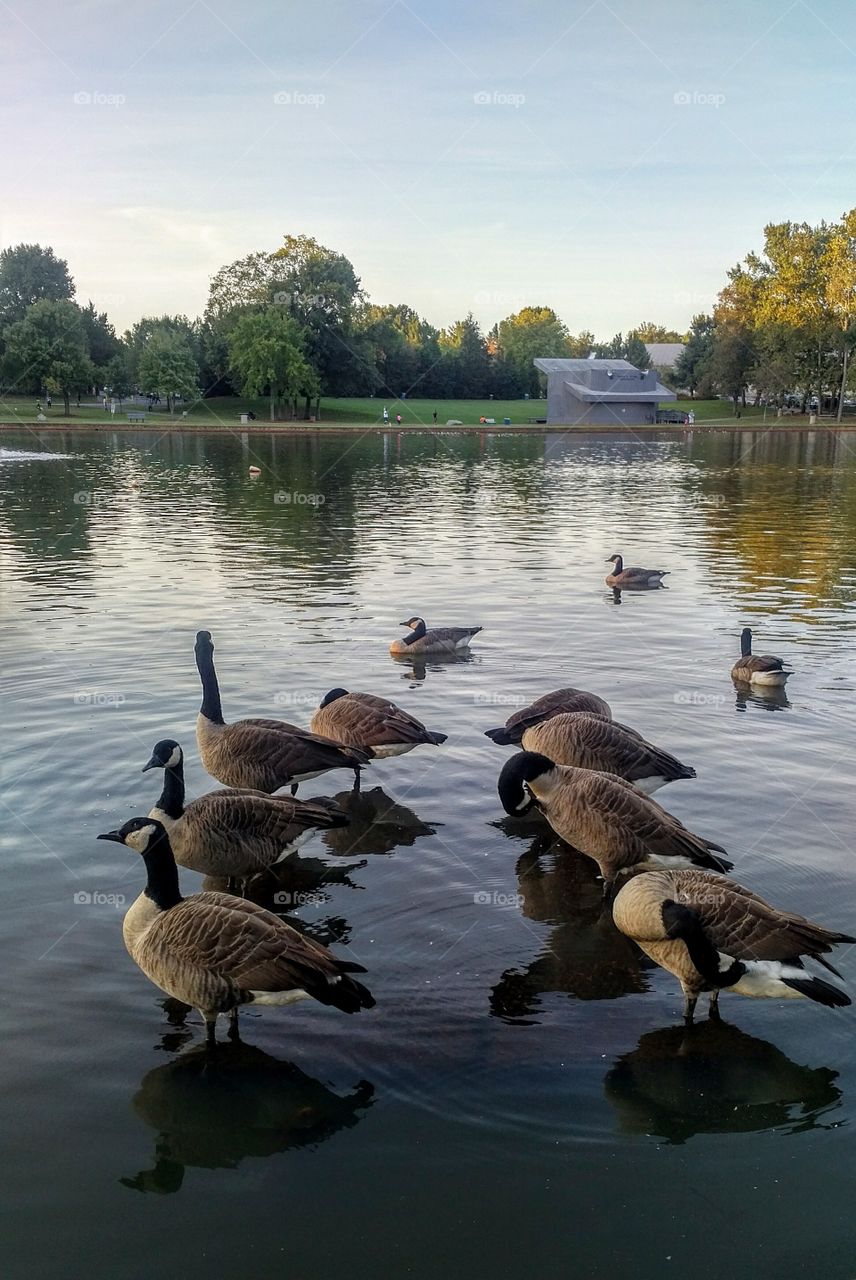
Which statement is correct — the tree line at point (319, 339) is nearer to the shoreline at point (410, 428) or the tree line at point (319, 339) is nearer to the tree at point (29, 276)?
the tree at point (29, 276)

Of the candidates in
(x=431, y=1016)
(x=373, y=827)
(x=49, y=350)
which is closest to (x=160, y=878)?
(x=431, y=1016)

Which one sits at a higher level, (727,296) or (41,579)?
(727,296)

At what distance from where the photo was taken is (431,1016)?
288 inches

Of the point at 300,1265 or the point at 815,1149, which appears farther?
the point at 815,1149

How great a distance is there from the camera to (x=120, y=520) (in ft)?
119

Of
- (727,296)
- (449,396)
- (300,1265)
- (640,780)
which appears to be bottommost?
(300,1265)

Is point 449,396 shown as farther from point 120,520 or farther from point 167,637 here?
point 167,637

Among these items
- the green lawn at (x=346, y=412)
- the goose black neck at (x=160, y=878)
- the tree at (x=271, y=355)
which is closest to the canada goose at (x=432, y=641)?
A: the goose black neck at (x=160, y=878)

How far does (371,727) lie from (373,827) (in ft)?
4.51

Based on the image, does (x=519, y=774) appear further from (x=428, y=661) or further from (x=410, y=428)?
(x=410, y=428)

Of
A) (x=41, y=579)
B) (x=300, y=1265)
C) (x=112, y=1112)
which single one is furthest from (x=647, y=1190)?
(x=41, y=579)

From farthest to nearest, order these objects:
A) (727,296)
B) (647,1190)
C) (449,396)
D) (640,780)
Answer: (449,396) → (727,296) → (640,780) → (647,1190)

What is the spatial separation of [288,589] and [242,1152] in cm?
1836

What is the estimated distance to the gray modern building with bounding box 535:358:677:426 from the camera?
12006cm
